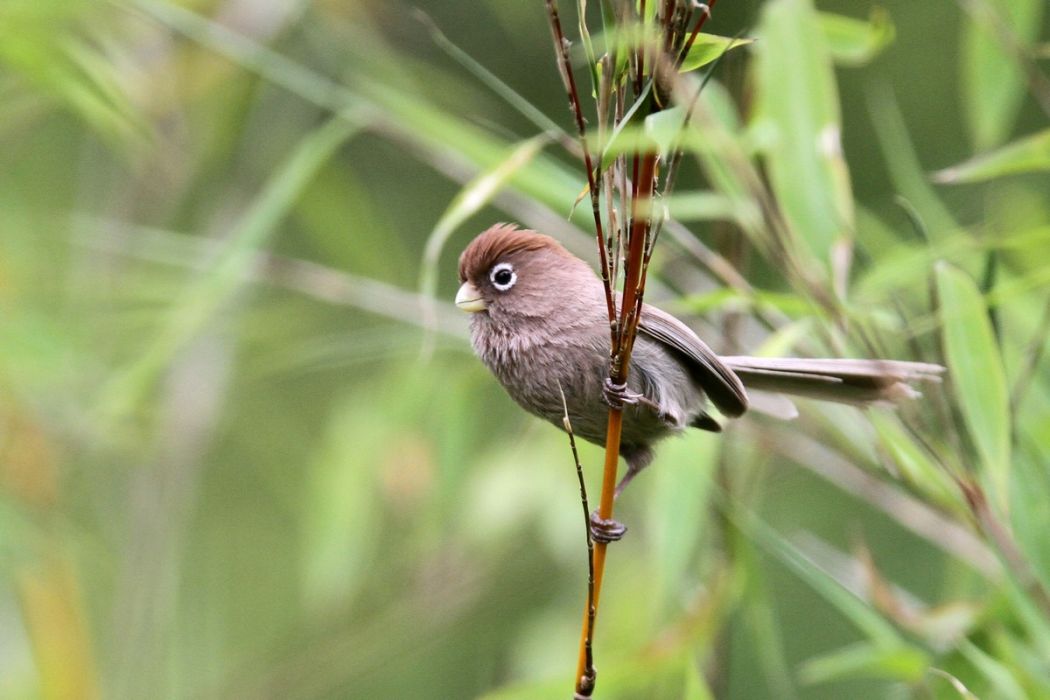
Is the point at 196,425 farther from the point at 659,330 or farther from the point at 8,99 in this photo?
the point at 659,330

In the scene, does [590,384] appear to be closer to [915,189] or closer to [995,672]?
[995,672]

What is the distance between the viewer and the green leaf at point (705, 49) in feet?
5.52

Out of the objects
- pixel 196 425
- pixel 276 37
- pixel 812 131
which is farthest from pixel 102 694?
pixel 812 131

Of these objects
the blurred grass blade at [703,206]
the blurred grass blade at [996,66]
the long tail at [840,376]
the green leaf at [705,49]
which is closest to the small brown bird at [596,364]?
the long tail at [840,376]

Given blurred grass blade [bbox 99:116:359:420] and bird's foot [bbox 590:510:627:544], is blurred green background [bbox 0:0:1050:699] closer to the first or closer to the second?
blurred grass blade [bbox 99:116:359:420]

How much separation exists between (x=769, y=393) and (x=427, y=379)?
1.37 m

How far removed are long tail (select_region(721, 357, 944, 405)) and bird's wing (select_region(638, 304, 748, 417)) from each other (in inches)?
2.5

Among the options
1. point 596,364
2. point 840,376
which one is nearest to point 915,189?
point 840,376

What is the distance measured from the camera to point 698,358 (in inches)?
95.9

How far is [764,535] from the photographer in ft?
8.48

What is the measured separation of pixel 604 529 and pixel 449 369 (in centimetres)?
193

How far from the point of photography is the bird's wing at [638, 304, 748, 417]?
243cm

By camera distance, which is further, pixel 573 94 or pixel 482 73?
pixel 482 73

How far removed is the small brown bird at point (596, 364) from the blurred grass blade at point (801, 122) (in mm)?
523
